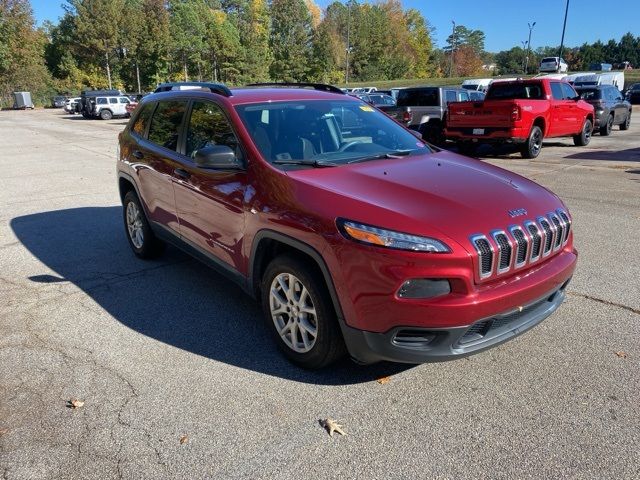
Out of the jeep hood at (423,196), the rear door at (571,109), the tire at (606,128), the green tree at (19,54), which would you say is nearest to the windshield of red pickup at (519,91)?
the rear door at (571,109)

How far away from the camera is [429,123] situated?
16047 millimetres

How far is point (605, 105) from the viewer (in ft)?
61.8

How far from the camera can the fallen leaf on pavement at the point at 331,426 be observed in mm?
2706

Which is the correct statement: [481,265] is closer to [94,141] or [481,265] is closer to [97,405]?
[97,405]

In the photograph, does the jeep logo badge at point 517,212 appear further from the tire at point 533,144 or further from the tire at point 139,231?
the tire at point 533,144

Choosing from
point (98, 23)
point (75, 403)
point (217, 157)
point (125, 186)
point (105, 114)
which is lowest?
→ point (75, 403)

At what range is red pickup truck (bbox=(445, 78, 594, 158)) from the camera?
12258mm

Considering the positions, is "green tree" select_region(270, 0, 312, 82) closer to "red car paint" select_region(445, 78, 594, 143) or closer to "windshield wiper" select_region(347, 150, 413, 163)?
"red car paint" select_region(445, 78, 594, 143)

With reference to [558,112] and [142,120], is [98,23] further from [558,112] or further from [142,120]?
[142,120]

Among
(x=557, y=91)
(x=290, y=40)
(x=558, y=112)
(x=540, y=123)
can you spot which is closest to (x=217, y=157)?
(x=540, y=123)

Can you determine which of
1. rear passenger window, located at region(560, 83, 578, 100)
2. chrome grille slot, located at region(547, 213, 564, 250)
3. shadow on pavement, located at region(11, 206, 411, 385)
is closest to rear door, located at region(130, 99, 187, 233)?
shadow on pavement, located at region(11, 206, 411, 385)

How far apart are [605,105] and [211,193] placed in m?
19.4

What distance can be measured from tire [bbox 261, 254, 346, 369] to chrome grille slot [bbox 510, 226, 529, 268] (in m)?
1.09

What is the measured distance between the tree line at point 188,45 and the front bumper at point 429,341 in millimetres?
68232
